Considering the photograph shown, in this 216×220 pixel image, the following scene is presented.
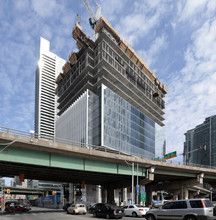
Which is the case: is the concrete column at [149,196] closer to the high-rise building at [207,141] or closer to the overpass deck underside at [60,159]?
the overpass deck underside at [60,159]

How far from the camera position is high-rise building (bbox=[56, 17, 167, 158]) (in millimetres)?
87625

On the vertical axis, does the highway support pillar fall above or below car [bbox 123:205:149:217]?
below

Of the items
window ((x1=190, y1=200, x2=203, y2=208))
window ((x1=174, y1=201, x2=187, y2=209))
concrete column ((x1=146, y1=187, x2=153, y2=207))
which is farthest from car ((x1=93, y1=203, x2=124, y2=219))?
concrete column ((x1=146, y1=187, x2=153, y2=207))

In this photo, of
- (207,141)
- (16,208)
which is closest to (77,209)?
(16,208)

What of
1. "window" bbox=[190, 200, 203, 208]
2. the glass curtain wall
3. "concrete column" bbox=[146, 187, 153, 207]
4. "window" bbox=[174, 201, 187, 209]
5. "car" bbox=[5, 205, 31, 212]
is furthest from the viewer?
the glass curtain wall

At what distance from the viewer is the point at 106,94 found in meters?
90.6

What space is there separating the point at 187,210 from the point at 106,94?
75929 mm

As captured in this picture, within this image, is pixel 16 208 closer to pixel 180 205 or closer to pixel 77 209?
pixel 77 209

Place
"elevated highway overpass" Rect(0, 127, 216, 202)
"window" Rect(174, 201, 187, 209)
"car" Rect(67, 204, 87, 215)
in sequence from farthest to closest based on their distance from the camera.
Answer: "car" Rect(67, 204, 87, 215) → "elevated highway overpass" Rect(0, 127, 216, 202) → "window" Rect(174, 201, 187, 209)

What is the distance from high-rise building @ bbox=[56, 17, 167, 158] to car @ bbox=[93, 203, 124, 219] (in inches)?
2184

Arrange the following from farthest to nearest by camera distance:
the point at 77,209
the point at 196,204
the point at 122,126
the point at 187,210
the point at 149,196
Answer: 1. the point at 122,126
2. the point at 149,196
3. the point at 77,209
4. the point at 187,210
5. the point at 196,204

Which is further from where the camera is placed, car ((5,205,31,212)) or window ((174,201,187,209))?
car ((5,205,31,212))

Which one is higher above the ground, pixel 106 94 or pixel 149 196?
pixel 106 94

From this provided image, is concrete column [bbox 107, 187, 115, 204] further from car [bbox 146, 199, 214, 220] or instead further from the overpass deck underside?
car [bbox 146, 199, 214, 220]
